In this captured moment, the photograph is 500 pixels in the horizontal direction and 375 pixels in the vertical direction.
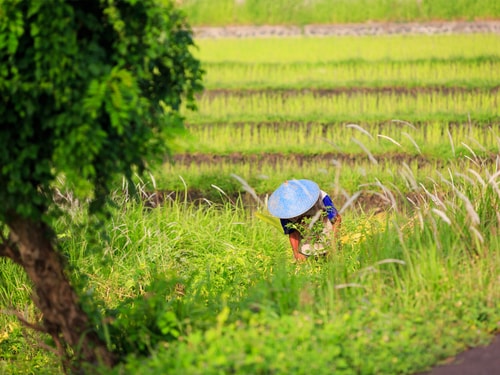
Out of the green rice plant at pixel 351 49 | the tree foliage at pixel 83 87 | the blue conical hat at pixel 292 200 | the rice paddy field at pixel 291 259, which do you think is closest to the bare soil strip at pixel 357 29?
the green rice plant at pixel 351 49

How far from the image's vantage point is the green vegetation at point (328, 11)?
22.4 metres

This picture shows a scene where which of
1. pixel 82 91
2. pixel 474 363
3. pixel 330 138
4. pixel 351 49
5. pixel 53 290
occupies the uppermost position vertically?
pixel 82 91

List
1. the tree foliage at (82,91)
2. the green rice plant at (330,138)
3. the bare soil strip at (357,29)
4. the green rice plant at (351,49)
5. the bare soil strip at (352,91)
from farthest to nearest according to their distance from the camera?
the bare soil strip at (357,29)
the green rice plant at (351,49)
the bare soil strip at (352,91)
the green rice plant at (330,138)
the tree foliage at (82,91)

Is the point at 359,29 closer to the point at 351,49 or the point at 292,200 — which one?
the point at 351,49

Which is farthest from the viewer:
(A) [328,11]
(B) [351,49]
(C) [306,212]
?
(A) [328,11]

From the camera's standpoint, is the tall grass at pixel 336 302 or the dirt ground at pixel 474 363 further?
the dirt ground at pixel 474 363

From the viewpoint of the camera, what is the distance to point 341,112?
13.2m

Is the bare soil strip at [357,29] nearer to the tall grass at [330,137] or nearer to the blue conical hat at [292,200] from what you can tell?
the tall grass at [330,137]

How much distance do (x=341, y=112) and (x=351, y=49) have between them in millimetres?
4990

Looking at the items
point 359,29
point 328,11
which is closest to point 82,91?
point 359,29

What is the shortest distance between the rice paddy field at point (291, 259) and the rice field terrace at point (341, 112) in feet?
0.15

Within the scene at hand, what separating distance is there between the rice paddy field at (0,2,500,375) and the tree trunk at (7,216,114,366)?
108mm

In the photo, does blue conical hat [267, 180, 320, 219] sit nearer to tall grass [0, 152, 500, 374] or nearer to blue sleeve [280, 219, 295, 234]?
blue sleeve [280, 219, 295, 234]

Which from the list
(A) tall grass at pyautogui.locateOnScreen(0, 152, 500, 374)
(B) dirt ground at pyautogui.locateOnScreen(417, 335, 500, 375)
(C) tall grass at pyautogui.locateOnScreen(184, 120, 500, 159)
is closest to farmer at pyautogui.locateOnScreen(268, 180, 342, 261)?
(A) tall grass at pyautogui.locateOnScreen(0, 152, 500, 374)
